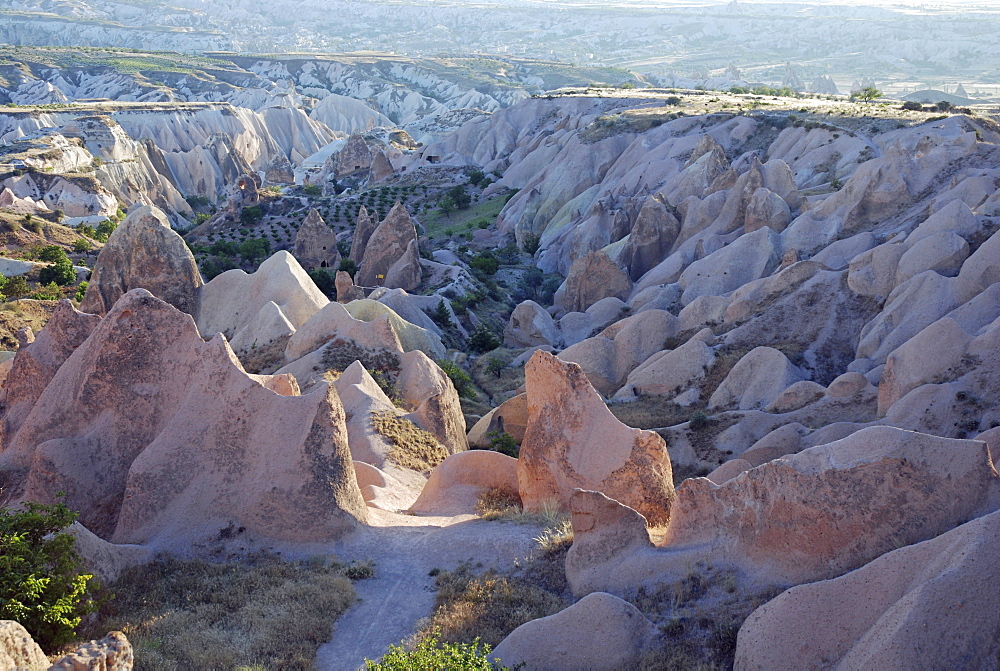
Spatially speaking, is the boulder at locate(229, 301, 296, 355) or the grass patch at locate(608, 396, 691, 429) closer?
the grass patch at locate(608, 396, 691, 429)

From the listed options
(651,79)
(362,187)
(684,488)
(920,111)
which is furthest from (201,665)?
(651,79)

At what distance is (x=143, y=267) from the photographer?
3297cm

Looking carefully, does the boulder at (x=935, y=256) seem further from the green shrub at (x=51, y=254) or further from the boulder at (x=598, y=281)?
the green shrub at (x=51, y=254)

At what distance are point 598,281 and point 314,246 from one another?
19.2 meters

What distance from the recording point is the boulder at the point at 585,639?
10180 millimetres

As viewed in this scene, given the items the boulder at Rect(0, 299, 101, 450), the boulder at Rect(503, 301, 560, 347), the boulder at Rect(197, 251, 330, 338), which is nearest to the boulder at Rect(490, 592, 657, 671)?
the boulder at Rect(0, 299, 101, 450)

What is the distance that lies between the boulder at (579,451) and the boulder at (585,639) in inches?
185

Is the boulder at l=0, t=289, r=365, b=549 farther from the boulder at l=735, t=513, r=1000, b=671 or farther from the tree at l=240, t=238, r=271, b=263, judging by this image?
the tree at l=240, t=238, r=271, b=263

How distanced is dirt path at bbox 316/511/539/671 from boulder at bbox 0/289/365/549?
739 millimetres

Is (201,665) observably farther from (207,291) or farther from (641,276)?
(641,276)

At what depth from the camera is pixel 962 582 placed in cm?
829

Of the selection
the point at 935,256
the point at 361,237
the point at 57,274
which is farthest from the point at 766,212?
the point at 57,274

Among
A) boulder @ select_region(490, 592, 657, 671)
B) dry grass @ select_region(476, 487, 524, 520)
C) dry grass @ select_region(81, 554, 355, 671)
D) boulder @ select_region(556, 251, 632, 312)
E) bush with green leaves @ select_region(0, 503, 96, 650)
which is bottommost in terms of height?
boulder @ select_region(556, 251, 632, 312)

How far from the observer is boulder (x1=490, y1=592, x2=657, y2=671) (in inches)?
401
